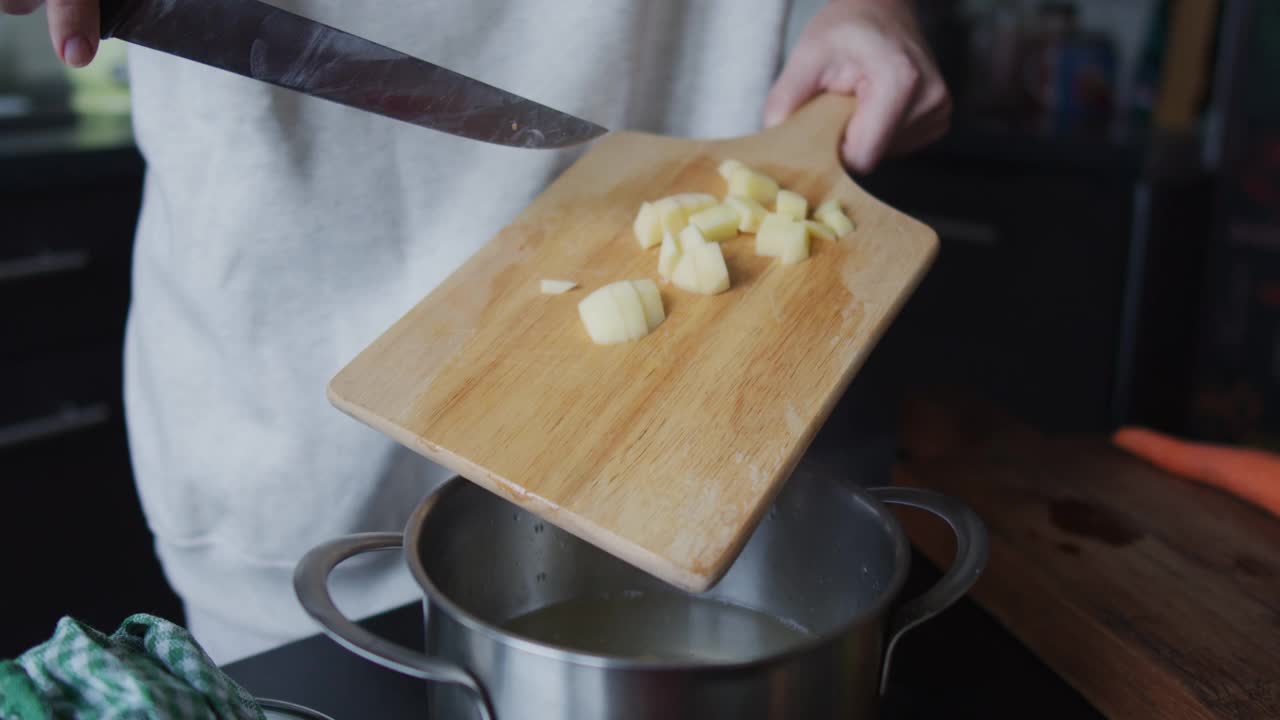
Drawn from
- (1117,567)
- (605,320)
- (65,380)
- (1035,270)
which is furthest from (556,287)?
(1035,270)

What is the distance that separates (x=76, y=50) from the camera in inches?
25.6

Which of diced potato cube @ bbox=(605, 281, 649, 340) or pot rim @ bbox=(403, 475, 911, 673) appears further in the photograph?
diced potato cube @ bbox=(605, 281, 649, 340)

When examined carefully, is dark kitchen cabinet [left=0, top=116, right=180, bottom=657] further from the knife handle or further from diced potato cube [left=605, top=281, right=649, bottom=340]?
diced potato cube [left=605, top=281, right=649, bottom=340]

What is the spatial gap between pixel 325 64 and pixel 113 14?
5.1 inches

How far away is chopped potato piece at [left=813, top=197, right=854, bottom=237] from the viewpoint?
2.82 ft

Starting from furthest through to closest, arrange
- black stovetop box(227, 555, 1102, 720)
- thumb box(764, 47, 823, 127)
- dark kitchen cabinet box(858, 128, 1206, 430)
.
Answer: dark kitchen cabinet box(858, 128, 1206, 430)
thumb box(764, 47, 823, 127)
black stovetop box(227, 555, 1102, 720)

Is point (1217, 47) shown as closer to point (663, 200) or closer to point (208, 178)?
point (663, 200)

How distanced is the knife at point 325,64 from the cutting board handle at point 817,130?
234mm

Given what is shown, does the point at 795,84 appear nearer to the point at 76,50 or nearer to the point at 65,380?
the point at 76,50

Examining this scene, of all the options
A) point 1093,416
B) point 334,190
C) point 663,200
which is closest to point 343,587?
point 334,190

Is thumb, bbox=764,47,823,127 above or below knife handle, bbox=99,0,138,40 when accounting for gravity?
below

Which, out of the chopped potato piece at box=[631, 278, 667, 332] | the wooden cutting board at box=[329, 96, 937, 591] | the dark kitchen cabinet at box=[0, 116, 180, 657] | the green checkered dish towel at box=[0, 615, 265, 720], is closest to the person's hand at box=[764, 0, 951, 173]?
the wooden cutting board at box=[329, 96, 937, 591]

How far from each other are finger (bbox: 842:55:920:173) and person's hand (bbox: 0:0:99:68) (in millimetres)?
628

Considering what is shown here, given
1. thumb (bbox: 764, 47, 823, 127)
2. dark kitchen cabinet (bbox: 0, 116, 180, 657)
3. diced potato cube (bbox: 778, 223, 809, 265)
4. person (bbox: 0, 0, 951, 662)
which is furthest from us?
dark kitchen cabinet (bbox: 0, 116, 180, 657)
